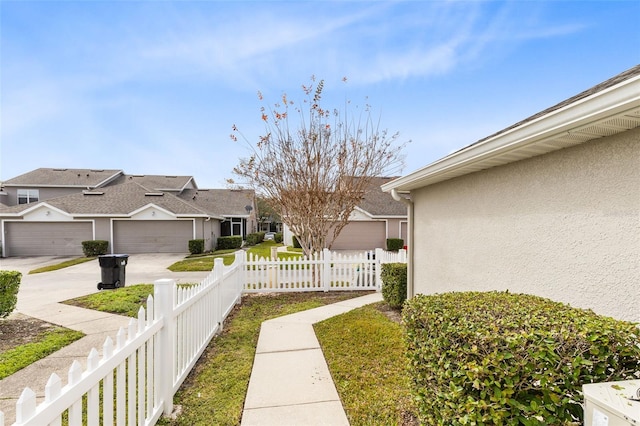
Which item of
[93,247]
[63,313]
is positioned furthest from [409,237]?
[93,247]

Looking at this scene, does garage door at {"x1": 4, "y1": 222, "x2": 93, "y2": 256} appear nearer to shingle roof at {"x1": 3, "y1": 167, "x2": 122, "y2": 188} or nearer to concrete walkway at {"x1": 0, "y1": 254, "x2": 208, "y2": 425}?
concrete walkway at {"x1": 0, "y1": 254, "x2": 208, "y2": 425}

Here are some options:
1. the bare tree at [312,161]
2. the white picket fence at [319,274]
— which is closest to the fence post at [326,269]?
the white picket fence at [319,274]

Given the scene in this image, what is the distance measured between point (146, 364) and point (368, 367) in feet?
9.54

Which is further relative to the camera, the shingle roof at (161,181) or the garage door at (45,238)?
the shingle roof at (161,181)

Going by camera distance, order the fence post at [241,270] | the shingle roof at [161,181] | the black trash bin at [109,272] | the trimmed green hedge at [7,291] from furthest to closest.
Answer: the shingle roof at [161,181] → the black trash bin at [109,272] → the fence post at [241,270] → the trimmed green hedge at [7,291]

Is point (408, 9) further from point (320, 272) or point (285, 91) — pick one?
point (320, 272)

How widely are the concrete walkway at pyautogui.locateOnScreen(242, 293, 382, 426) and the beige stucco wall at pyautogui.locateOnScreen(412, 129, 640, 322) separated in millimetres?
2406

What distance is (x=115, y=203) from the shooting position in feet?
69.8

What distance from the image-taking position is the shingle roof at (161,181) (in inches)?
1117

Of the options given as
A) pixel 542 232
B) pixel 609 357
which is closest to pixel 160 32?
pixel 542 232

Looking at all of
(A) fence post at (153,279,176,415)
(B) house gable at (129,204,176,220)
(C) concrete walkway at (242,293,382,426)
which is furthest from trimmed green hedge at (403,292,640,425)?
(B) house gable at (129,204,176,220)

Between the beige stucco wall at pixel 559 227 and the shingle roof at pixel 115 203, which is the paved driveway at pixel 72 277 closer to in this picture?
the shingle roof at pixel 115 203

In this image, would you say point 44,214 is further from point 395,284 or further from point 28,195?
point 395,284

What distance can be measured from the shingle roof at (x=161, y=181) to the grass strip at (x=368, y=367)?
26268 mm
